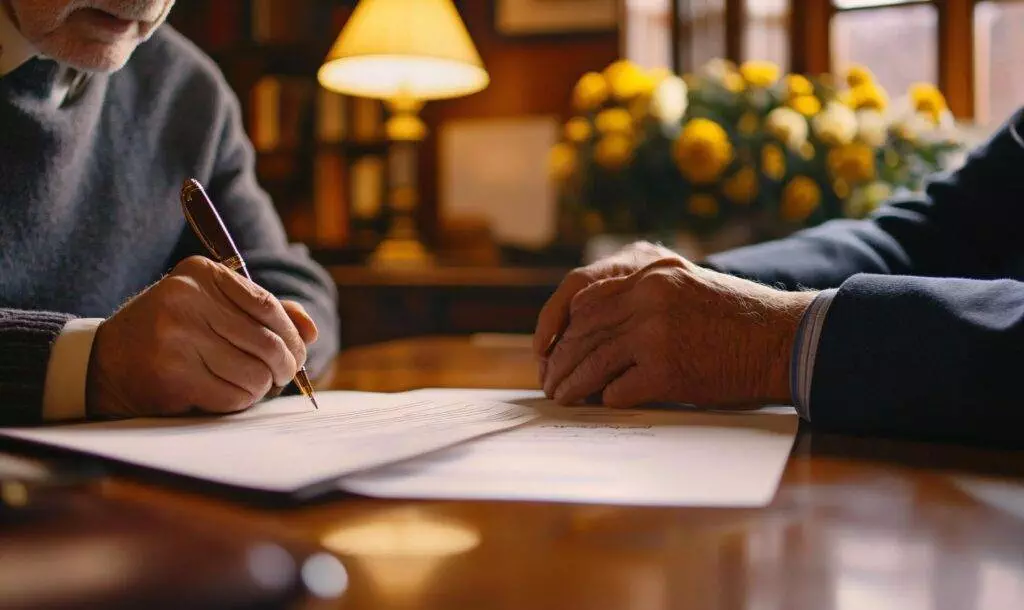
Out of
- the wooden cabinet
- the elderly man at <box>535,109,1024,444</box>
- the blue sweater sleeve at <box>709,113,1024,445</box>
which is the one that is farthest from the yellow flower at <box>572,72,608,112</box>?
the blue sweater sleeve at <box>709,113,1024,445</box>

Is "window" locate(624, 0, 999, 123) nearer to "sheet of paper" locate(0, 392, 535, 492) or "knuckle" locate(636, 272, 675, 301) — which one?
"knuckle" locate(636, 272, 675, 301)

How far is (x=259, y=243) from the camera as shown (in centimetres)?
123

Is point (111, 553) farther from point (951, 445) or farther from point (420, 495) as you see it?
point (951, 445)

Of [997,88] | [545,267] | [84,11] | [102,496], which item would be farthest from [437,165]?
[102,496]

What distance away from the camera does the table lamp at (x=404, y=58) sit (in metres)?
2.30

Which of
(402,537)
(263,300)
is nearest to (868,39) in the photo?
(263,300)

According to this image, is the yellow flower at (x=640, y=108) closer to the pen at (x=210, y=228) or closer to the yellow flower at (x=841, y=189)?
the yellow flower at (x=841, y=189)

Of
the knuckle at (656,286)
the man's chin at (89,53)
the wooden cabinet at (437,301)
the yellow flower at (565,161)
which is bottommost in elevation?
the wooden cabinet at (437,301)

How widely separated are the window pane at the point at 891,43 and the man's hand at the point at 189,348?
3195mm

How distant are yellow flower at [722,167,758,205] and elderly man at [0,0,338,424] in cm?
100

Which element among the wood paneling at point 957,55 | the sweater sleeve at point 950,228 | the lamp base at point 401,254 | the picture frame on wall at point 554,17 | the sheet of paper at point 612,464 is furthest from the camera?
the picture frame on wall at point 554,17

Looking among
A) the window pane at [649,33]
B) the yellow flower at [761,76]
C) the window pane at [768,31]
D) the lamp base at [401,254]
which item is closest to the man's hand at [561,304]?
the yellow flower at [761,76]

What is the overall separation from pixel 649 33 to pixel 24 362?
315 centimetres

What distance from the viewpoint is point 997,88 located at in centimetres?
329
